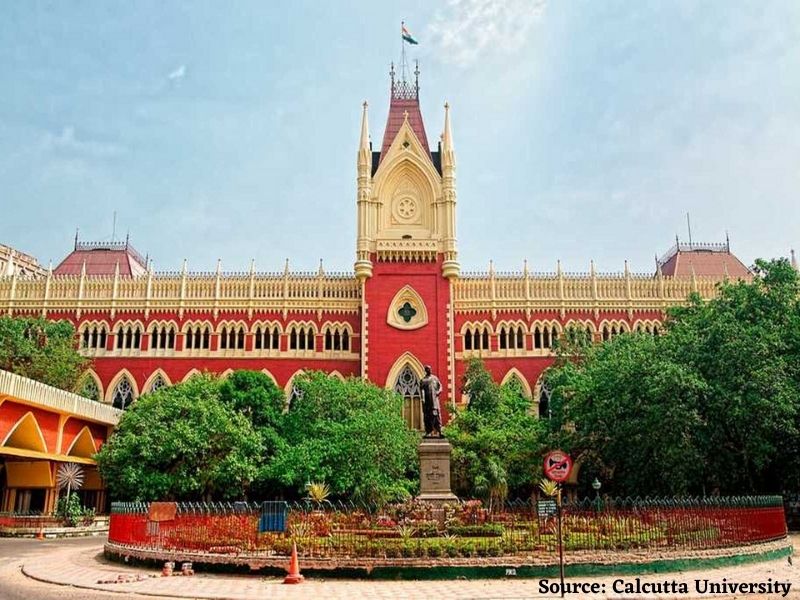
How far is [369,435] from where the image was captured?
3444cm

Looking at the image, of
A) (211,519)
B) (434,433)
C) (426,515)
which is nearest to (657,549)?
(426,515)

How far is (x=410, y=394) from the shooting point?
45375 mm

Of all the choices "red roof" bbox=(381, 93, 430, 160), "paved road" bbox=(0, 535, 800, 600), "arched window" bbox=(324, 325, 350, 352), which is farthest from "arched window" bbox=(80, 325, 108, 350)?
"paved road" bbox=(0, 535, 800, 600)

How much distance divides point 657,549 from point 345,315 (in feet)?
103

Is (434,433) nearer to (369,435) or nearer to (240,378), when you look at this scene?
(369,435)

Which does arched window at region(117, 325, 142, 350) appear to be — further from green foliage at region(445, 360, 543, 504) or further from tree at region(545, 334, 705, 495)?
tree at region(545, 334, 705, 495)

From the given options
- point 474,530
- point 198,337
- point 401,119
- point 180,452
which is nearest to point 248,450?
point 180,452

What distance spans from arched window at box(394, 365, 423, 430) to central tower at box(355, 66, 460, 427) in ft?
0.19

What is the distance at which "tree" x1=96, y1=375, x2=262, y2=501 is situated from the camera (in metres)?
34.2

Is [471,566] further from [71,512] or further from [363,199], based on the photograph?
[363,199]

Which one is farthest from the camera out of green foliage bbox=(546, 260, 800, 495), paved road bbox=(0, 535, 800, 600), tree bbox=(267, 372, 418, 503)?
tree bbox=(267, 372, 418, 503)

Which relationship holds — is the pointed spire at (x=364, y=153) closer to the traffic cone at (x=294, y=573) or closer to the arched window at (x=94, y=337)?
the arched window at (x=94, y=337)

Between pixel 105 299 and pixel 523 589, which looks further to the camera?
pixel 105 299

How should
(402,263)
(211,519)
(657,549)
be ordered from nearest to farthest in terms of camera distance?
(657,549), (211,519), (402,263)
